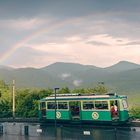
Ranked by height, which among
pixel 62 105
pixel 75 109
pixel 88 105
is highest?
pixel 62 105

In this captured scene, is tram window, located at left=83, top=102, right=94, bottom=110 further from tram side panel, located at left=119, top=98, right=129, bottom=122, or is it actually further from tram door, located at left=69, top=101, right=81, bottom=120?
tram side panel, located at left=119, top=98, right=129, bottom=122

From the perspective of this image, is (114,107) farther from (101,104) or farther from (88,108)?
(88,108)

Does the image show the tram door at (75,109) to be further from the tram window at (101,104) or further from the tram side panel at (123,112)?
the tram side panel at (123,112)

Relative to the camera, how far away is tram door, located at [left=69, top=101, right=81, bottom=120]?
3597 cm

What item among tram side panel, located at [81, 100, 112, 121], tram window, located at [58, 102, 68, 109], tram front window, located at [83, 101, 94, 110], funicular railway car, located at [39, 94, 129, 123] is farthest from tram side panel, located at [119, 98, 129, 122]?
tram window, located at [58, 102, 68, 109]

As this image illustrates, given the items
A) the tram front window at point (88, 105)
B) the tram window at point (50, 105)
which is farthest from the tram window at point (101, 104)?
the tram window at point (50, 105)

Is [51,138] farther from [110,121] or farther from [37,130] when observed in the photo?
[110,121]

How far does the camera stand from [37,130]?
3284 centimetres

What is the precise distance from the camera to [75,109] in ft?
120

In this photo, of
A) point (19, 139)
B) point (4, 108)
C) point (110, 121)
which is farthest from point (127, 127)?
point (4, 108)

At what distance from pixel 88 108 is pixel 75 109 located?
176 cm

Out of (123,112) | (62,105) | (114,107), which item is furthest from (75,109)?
(123,112)

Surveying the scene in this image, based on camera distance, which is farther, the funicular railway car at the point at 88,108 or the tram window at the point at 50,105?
the tram window at the point at 50,105

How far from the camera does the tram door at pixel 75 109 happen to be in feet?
118
